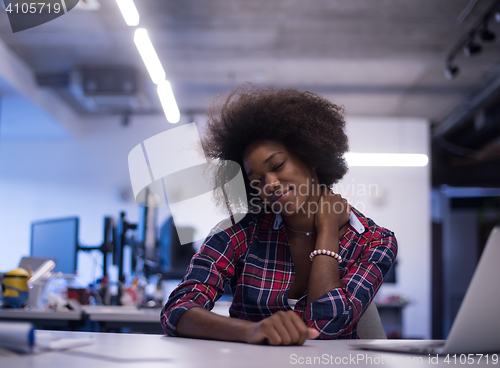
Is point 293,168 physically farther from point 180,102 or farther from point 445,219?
point 445,219

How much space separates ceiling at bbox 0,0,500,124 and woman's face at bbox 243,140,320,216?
2.07 m

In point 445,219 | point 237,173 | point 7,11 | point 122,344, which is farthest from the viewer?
point 445,219

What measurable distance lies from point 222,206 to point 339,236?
0.50 m

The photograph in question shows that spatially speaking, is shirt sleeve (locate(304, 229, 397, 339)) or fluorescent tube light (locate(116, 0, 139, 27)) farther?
fluorescent tube light (locate(116, 0, 139, 27))

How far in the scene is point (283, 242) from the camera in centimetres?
134

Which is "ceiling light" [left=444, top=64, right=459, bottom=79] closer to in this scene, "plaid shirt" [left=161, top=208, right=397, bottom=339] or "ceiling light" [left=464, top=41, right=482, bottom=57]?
"ceiling light" [left=464, top=41, right=482, bottom=57]

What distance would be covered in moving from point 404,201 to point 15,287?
14.9 feet

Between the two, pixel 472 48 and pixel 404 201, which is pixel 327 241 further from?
pixel 404 201

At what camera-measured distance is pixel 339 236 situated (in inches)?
52.5

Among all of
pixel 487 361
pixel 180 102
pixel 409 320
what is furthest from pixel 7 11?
pixel 409 320

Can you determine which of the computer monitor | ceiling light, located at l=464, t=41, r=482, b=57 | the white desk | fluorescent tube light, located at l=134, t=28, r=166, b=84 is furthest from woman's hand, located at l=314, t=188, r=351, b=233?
ceiling light, located at l=464, t=41, r=482, b=57

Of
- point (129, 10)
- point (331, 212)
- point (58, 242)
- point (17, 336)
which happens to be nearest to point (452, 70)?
point (129, 10)

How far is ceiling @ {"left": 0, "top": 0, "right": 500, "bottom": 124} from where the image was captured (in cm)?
358

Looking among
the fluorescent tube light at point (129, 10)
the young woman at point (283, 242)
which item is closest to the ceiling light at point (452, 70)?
the fluorescent tube light at point (129, 10)
